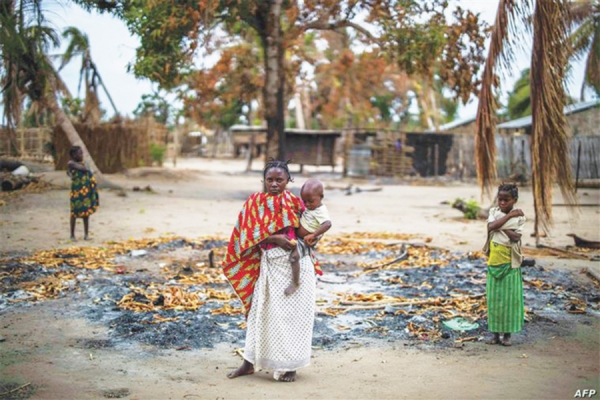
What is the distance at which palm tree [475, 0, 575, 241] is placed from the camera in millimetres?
5996

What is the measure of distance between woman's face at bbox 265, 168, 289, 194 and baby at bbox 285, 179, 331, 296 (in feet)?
0.44

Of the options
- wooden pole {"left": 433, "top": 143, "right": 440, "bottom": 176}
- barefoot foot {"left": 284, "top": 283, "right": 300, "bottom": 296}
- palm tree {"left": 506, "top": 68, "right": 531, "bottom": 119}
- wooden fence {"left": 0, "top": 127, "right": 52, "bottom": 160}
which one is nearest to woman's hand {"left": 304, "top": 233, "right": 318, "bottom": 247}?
barefoot foot {"left": 284, "top": 283, "right": 300, "bottom": 296}

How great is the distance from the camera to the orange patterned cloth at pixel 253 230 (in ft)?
13.6

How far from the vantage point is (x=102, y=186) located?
18.1 metres

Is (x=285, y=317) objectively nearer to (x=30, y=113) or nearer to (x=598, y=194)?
(x=30, y=113)

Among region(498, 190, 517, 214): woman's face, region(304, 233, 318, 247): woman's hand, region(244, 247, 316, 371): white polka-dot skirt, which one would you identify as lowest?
region(244, 247, 316, 371): white polka-dot skirt

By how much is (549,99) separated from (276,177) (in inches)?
124

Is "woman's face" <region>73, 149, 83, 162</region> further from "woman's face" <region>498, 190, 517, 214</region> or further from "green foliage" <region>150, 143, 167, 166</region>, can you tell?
"green foliage" <region>150, 143, 167, 166</region>

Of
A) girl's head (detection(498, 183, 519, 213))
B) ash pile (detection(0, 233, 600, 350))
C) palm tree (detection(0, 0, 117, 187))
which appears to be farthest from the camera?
palm tree (detection(0, 0, 117, 187))

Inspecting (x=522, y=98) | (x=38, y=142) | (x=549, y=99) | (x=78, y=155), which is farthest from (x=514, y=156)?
(x=549, y=99)

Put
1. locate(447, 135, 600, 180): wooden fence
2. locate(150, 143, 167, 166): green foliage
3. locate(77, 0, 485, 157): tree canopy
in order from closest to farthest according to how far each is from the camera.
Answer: locate(77, 0, 485, 157): tree canopy → locate(447, 135, 600, 180): wooden fence → locate(150, 143, 167, 166): green foliage

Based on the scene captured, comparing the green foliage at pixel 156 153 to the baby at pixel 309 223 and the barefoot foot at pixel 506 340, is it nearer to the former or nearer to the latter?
the barefoot foot at pixel 506 340

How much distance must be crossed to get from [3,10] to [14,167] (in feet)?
30.5

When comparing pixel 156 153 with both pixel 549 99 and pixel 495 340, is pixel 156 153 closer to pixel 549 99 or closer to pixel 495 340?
pixel 549 99
